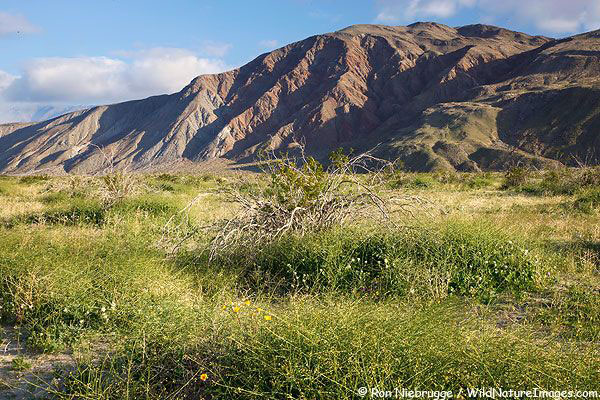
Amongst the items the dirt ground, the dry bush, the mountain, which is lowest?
the dirt ground

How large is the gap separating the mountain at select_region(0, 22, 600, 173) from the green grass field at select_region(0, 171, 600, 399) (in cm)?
6463

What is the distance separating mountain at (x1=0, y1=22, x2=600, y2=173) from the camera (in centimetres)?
7481

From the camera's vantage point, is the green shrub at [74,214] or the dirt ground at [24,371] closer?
the dirt ground at [24,371]

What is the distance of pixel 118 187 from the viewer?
12.7m

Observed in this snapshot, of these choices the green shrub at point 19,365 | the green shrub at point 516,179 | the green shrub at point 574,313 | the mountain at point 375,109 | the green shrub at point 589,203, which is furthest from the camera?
the mountain at point 375,109

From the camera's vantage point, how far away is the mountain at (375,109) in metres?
74.8

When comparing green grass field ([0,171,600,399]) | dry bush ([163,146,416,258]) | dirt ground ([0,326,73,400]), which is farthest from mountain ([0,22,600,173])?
dirt ground ([0,326,73,400])

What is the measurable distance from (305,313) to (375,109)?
133920 millimetres

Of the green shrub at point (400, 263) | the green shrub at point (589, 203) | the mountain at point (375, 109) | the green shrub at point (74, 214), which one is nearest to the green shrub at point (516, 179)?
the green shrub at point (589, 203)

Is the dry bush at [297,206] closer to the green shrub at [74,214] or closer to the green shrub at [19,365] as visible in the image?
the green shrub at [19,365]

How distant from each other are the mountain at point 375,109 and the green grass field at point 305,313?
6463 cm

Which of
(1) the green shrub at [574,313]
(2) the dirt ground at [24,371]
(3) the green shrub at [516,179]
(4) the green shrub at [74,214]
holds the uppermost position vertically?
(3) the green shrub at [516,179]

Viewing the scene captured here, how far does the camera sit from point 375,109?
13188 centimetres

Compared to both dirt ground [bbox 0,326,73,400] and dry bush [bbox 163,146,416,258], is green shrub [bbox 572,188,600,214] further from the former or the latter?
dirt ground [bbox 0,326,73,400]
